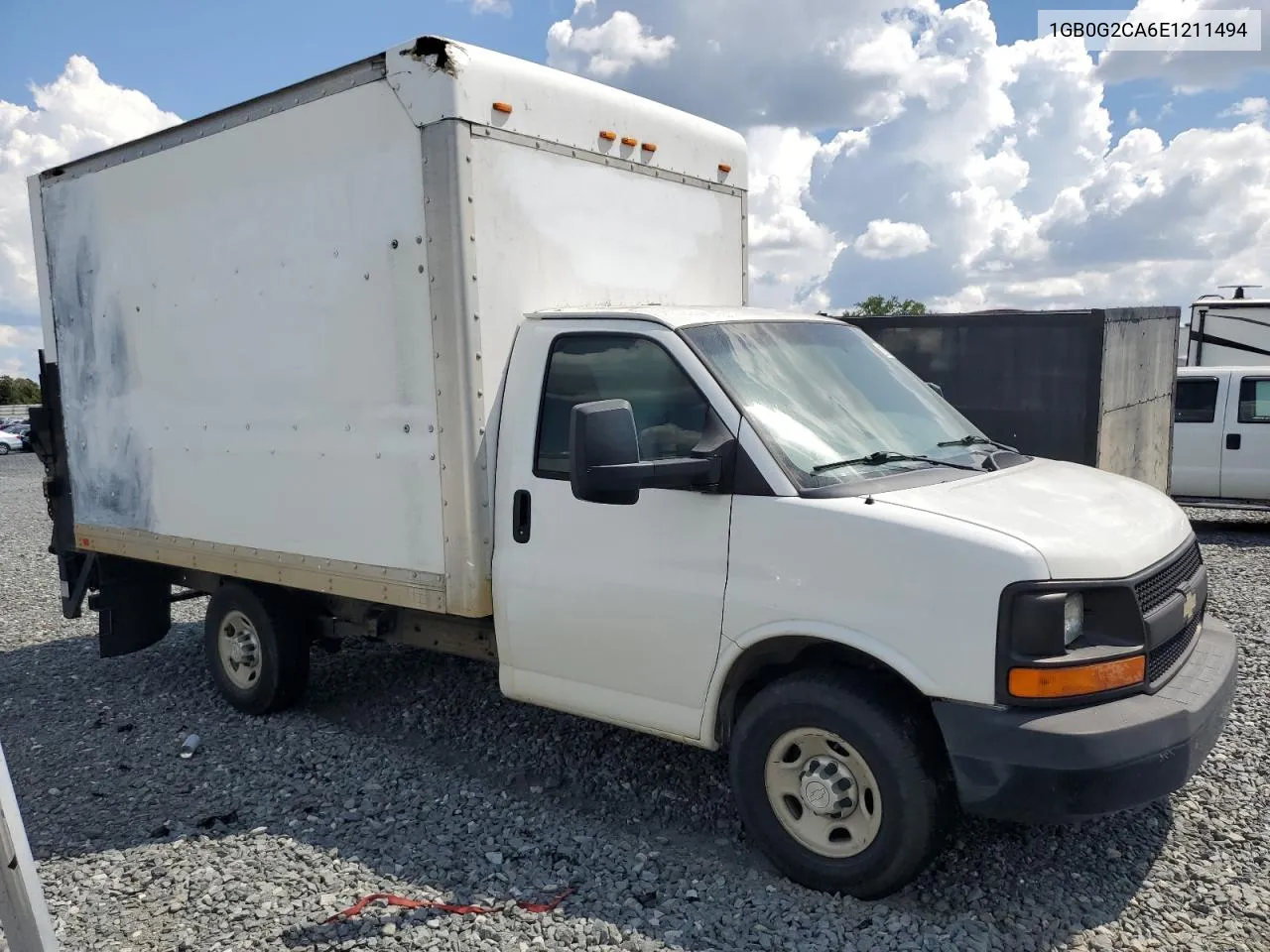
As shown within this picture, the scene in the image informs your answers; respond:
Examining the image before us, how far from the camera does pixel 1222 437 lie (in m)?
11.5

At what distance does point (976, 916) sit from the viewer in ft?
12.0

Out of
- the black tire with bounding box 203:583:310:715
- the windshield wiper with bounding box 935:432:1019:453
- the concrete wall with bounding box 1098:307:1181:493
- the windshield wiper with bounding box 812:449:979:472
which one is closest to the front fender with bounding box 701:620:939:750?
the windshield wiper with bounding box 812:449:979:472

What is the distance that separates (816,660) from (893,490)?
0.70 meters

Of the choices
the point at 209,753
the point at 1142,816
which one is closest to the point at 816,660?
the point at 1142,816

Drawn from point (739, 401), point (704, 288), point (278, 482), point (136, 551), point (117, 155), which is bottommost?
point (136, 551)

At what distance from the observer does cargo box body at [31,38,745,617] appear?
448cm

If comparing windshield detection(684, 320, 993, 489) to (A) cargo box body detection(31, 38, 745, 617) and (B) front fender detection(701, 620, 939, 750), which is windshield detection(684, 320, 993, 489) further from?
(A) cargo box body detection(31, 38, 745, 617)

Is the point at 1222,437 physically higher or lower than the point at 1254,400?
lower

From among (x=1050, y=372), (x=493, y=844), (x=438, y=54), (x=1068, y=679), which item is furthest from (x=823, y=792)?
(x=1050, y=372)

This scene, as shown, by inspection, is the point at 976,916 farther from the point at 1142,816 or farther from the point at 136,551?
the point at 136,551

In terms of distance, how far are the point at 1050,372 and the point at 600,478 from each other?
18.5 ft

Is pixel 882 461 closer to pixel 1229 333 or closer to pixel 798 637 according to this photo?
pixel 798 637

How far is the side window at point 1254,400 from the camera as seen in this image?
1138 cm

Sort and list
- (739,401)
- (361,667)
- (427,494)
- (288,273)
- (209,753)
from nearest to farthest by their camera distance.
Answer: (739,401) < (427,494) < (288,273) < (209,753) < (361,667)
